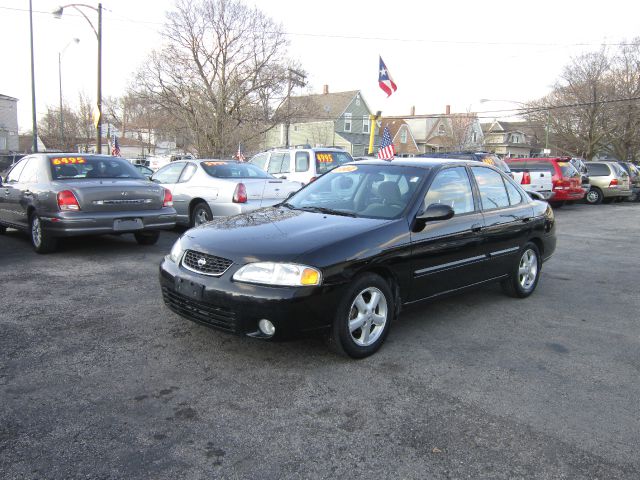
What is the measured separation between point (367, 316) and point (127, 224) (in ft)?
16.0

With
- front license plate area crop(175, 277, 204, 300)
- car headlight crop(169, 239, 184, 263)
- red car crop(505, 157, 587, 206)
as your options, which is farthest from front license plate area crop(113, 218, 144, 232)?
red car crop(505, 157, 587, 206)

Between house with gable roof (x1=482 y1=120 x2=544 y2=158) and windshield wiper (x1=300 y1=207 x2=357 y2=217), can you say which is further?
house with gable roof (x1=482 y1=120 x2=544 y2=158)

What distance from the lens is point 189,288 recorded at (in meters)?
3.95

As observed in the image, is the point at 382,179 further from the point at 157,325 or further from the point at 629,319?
the point at 629,319

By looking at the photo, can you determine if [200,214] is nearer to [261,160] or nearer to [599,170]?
[261,160]

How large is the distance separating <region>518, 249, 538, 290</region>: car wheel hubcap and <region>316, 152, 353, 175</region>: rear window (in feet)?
23.8

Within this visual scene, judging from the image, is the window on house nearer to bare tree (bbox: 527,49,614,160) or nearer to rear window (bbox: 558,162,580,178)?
bare tree (bbox: 527,49,614,160)

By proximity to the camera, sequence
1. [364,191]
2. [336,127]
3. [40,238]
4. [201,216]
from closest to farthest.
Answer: [364,191] < [40,238] < [201,216] < [336,127]

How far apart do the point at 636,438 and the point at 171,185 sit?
9.15m

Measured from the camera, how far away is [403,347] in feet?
14.2

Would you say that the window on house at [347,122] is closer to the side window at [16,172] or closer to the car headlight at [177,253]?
the side window at [16,172]

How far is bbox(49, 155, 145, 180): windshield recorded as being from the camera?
7805mm

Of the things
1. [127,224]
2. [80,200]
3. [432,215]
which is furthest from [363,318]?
[80,200]

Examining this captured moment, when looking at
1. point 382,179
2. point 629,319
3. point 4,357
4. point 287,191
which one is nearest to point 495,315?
point 629,319
